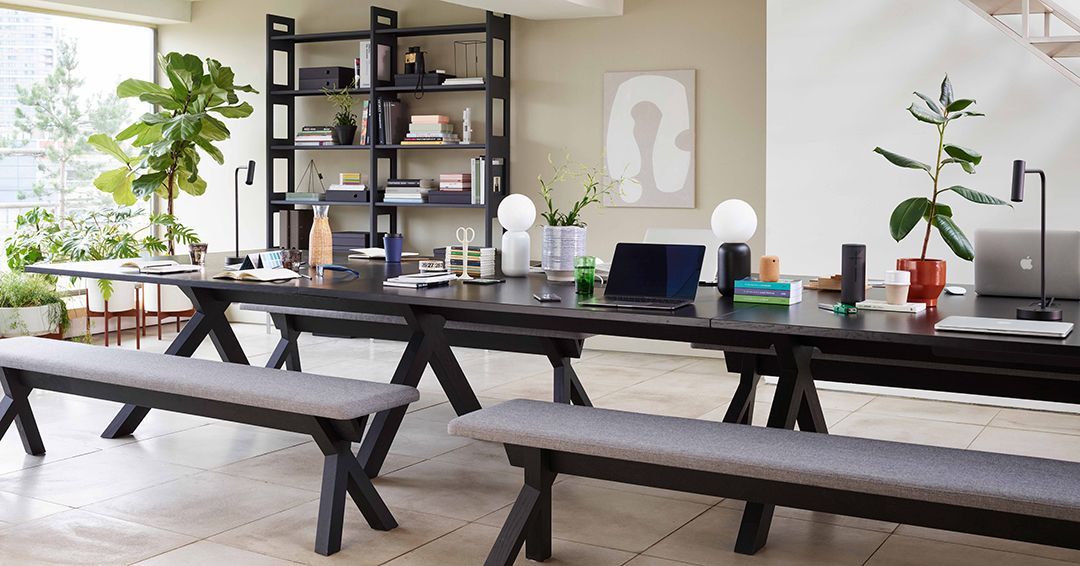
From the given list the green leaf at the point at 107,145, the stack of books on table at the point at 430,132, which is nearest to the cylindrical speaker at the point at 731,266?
the stack of books on table at the point at 430,132

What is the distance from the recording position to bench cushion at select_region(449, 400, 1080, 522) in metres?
2.43

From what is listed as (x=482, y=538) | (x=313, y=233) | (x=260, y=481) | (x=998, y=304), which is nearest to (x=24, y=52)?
(x=313, y=233)

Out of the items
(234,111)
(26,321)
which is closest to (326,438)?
(26,321)

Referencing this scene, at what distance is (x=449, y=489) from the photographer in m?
3.94

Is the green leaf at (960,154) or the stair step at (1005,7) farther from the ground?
the stair step at (1005,7)

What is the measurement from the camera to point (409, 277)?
3.81 meters

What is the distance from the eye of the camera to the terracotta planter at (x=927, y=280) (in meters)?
3.40

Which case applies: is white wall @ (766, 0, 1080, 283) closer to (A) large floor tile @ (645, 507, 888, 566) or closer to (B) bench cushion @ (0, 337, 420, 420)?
(A) large floor tile @ (645, 507, 888, 566)

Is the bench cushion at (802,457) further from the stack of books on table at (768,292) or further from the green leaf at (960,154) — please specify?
the green leaf at (960,154)

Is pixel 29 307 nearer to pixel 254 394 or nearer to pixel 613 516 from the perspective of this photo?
pixel 254 394

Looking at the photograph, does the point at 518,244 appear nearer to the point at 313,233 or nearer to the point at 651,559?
the point at 313,233

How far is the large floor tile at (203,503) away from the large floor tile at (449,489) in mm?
322

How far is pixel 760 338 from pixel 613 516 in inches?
31.0

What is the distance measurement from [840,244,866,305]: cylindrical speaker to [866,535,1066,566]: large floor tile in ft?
2.52
